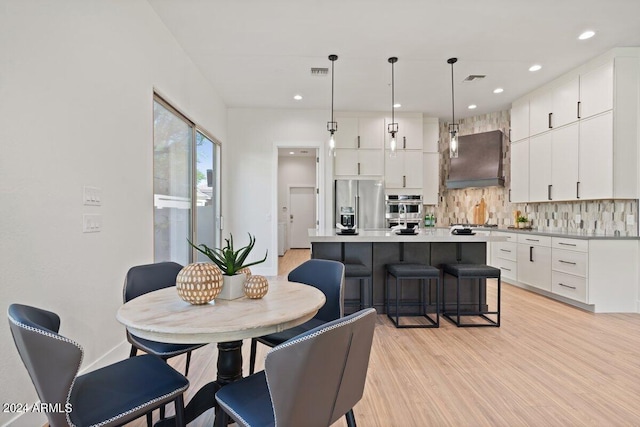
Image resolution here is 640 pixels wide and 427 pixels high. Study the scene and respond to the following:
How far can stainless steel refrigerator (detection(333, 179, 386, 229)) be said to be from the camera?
5.72m

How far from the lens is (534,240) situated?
450 centimetres

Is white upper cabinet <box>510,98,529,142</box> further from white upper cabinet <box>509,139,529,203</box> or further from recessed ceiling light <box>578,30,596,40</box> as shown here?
recessed ceiling light <box>578,30,596,40</box>

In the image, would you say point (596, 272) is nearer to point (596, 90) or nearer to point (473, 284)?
point (473, 284)

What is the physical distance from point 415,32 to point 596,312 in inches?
146

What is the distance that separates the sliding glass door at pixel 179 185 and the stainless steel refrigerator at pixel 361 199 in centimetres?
214

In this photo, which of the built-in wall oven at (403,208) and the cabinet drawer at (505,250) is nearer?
the cabinet drawer at (505,250)

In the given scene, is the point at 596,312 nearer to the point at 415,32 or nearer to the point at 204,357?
the point at 415,32

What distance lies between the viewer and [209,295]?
1.43m

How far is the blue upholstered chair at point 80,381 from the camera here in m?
0.97

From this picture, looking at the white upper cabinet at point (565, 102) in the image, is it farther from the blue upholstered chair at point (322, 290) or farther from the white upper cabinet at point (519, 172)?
the blue upholstered chair at point (322, 290)

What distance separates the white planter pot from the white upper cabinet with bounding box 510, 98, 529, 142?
512 centimetres

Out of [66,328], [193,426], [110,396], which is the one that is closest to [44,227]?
[66,328]

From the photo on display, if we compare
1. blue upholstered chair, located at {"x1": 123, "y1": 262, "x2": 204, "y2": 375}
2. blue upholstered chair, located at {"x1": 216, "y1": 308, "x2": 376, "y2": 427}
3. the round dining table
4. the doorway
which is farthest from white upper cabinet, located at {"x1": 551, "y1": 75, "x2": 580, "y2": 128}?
the doorway

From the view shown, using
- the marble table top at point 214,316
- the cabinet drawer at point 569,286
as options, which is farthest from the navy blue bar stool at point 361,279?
the cabinet drawer at point 569,286
